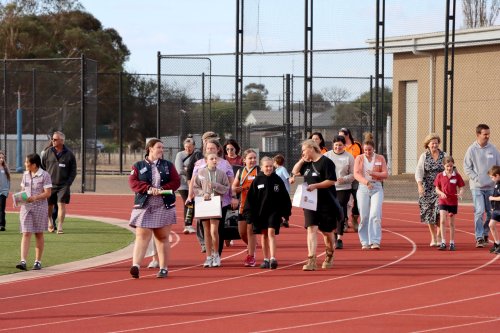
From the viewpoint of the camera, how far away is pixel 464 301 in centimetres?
1245

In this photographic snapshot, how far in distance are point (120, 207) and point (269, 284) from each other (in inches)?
590

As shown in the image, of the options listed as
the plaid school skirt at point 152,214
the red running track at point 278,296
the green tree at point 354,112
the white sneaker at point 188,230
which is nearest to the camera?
the red running track at point 278,296

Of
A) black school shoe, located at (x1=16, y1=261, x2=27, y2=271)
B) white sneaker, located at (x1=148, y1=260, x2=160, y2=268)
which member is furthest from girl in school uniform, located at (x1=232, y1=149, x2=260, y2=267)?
black school shoe, located at (x1=16, y1=261, x2=27, y2=271)

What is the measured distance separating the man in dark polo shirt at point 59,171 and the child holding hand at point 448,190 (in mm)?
7165

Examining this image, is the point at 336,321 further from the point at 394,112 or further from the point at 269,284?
the point at 394,112

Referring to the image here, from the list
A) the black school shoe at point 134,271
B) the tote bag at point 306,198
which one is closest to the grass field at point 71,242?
the black school shoe at point 134,271

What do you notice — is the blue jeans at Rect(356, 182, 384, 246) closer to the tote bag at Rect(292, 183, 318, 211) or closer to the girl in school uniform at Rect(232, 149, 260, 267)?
the girl in school uniform at Rect(232, 149, 260, 267)

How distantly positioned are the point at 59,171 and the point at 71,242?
221cm

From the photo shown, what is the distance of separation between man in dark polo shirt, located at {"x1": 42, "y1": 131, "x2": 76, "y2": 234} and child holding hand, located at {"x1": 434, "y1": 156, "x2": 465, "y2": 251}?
7165 millimetres

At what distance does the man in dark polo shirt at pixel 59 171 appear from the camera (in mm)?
21172

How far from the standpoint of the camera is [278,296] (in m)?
12.9

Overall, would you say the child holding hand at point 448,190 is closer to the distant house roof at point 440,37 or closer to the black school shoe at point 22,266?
the black school shoe at point 22,266

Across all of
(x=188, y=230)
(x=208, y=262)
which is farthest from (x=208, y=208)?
(x=188, y=230)

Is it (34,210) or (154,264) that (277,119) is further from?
(34,210)
